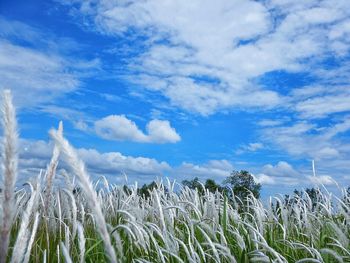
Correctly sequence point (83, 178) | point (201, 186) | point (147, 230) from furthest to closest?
point (201, 186)
point (147, 230)
point (83, 178)

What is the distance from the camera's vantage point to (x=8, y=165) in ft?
4.45

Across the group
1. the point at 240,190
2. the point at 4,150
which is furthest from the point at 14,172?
the point at 240,190

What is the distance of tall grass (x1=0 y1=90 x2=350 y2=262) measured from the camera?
1565mm

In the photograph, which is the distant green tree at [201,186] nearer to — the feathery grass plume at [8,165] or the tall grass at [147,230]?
the tall grass at [147,230]


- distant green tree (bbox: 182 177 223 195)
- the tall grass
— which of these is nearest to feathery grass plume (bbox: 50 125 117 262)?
the tall grass

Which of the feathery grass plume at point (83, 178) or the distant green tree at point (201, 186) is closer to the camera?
the feathery grass plume at point (83, 178)

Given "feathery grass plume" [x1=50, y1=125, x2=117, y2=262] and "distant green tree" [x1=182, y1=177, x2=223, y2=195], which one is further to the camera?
"distant green tree" [x1=182, y1=177, x2=223, y2=195]

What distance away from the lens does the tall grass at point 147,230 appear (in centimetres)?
157

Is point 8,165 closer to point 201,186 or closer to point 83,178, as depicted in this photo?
point 83,178

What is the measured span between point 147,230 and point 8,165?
11.3 feet

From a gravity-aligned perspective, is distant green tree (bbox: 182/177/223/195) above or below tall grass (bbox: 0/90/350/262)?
above

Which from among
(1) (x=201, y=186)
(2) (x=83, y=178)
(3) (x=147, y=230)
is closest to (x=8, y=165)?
(2) (x=83, y=178)

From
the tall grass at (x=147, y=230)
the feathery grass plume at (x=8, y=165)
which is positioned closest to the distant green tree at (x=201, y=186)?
the tall grass at (x=147, y=230)

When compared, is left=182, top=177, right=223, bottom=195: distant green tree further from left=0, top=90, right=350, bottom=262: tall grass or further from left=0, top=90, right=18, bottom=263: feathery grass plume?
left=0, top=90, right=18, bottom=263: feathery grass plume
